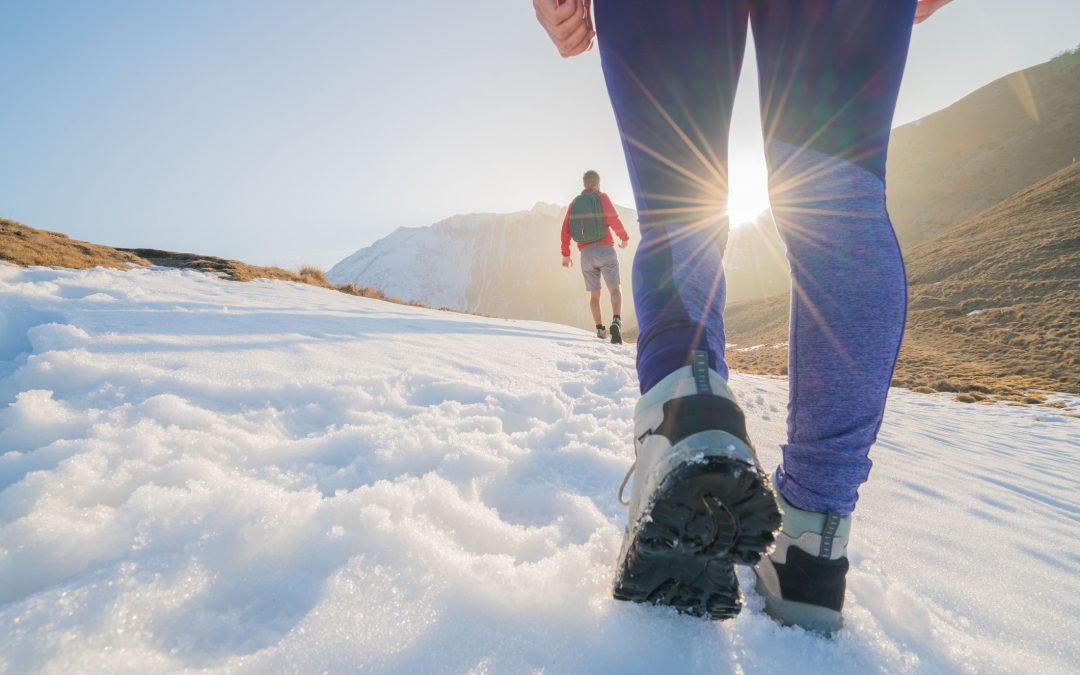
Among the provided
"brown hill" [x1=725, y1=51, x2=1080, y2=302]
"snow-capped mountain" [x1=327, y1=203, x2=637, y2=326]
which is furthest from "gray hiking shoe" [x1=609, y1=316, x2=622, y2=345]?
"snow-capped mountain" [x1=327, y1=203, x2=637, y2=326]

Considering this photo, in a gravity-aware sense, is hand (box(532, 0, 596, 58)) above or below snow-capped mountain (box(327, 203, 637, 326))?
below

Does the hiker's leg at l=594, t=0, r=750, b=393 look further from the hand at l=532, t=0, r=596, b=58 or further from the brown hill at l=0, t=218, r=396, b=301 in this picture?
the brown hill at l=0, t=218, r=396, b=301

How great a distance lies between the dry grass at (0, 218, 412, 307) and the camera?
3152 mm

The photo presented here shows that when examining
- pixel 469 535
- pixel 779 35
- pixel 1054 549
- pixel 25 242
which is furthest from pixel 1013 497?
pixel 25 242

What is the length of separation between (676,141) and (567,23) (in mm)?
418

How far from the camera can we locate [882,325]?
672mm

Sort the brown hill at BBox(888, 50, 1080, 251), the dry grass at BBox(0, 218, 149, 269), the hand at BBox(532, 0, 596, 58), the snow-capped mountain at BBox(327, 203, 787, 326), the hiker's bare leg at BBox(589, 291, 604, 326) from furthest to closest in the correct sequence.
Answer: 1. the snow-capped mountain at BBox(327, 203, 787, 326)
2. the brown hill at BBox(888, 50, 1080, 251)
3. the hiker's bare leg at BBox(589, 291, 604, 326)
4. the dry grass at BBox(0, 218, 149, 269)
5. the hand at BBox(532, 0, 596, 58)

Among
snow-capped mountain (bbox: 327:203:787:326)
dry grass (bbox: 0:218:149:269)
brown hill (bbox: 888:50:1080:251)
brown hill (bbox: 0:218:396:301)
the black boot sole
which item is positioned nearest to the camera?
the black boot sole

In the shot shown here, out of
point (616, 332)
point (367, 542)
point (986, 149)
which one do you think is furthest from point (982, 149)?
point (367, 542)

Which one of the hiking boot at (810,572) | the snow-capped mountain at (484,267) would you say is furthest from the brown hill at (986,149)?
the hiking boot at (810,572)

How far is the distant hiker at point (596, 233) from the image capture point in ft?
17.7

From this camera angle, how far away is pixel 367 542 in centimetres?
73

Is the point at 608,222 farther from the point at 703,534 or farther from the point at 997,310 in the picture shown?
the point at 997,310

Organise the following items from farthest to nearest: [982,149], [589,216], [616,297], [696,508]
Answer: [982,149] < [616,297] < [589,216] < [696,508]
